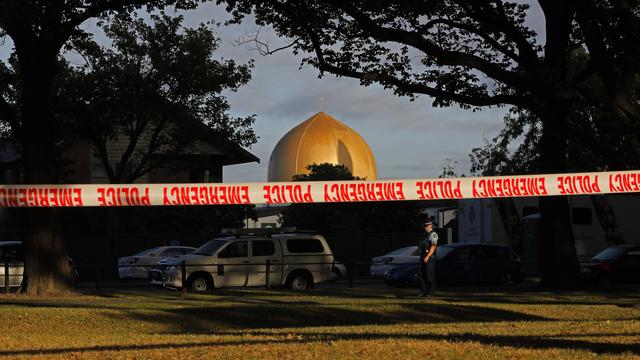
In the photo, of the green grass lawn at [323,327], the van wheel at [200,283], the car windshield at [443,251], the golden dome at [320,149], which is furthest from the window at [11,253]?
the golden dome at [320,149]

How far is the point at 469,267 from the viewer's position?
29.8 meters

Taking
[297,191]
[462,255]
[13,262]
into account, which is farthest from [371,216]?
[297,191]

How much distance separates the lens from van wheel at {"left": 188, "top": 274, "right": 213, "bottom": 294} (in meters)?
27.1

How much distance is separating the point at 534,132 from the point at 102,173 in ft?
78.9

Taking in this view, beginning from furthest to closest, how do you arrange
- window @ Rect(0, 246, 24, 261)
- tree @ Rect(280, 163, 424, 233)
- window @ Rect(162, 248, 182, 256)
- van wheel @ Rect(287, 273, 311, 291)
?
tree @ Rect(280, 163, 424, 233), window @ Rect(162, 248, 182, 256), window @ Rect(0, 246, 24, 261), van wheel @ Rect(287, 273, 311, 291)

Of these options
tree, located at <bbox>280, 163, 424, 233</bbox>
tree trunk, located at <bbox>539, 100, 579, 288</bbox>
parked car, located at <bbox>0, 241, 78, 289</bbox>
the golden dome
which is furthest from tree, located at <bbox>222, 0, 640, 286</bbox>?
the golden dome

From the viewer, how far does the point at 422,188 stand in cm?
1620

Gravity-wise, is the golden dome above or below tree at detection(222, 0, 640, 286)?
above

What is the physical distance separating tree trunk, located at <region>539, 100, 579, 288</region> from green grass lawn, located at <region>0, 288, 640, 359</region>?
6.07 ft

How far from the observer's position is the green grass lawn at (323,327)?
34.8 ft

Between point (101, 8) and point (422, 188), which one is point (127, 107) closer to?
point (101, 8)

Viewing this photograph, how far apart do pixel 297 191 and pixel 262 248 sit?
12.7 metres

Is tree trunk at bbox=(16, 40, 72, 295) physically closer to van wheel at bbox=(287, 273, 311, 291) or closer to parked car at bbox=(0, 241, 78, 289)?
parked car at bbox=(0, 241, 78, 289)

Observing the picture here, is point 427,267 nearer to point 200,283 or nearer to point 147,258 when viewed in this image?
point 200,283
